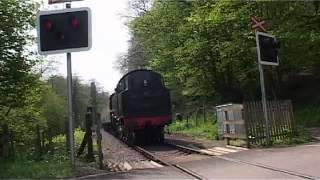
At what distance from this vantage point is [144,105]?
95.2 feet

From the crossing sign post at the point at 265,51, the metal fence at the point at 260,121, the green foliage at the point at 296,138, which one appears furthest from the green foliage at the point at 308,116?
the crossing sign post at the point at 265,51

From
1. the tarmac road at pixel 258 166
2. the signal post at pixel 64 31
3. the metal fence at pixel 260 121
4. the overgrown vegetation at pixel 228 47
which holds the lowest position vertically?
the tarmac road at pixel 258 166

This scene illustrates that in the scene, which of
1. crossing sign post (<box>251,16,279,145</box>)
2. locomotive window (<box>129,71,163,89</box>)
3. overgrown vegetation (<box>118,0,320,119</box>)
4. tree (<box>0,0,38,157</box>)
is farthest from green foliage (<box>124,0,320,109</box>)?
tree (<box>0,0,38,157</box>)

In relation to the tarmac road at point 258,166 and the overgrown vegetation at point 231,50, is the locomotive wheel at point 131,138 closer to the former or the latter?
the overgrown vegetation at point 231,50

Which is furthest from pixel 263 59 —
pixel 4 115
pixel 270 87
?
pixel 270 87

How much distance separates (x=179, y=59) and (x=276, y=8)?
12.8 meters

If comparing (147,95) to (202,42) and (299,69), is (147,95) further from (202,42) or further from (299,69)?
(299,69)

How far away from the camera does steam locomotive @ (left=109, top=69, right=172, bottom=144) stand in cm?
2888

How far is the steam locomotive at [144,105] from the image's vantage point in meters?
28.9

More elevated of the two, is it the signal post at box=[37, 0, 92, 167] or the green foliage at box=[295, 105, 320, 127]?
the signal post at box=[37, 0, 92, 167]

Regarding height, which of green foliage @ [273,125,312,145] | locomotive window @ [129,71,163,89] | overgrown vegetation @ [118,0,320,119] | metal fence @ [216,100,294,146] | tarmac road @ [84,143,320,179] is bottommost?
tarmac road @ [84,143,320,179]

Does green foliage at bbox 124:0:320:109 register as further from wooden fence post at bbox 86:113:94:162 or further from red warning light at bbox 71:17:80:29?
red warning light at bbox 71:17:80:29

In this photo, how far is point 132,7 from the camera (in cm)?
6512

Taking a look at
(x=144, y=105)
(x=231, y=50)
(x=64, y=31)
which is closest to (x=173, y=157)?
(x=144, y=105)
